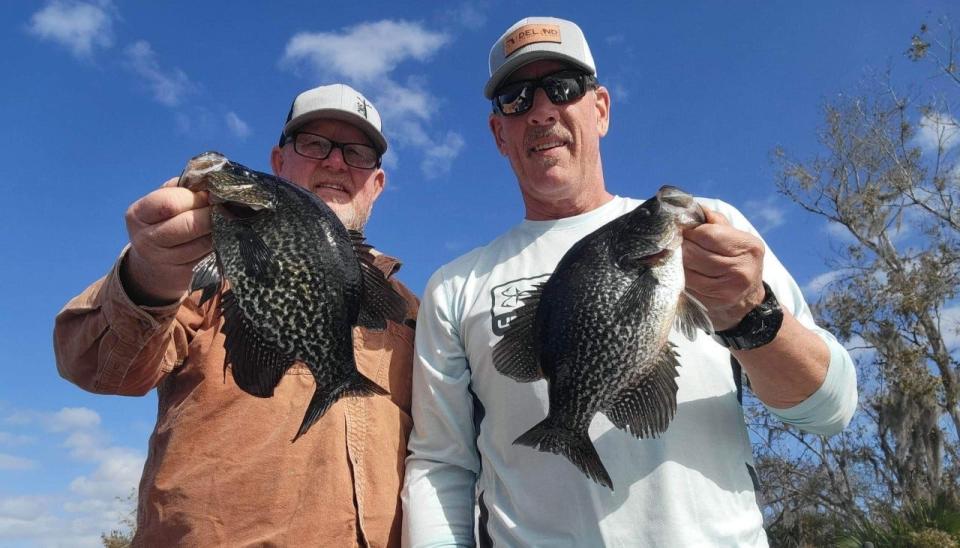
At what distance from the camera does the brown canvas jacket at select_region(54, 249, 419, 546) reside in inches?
123

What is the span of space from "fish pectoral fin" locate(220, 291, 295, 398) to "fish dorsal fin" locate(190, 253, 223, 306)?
0.24 ft

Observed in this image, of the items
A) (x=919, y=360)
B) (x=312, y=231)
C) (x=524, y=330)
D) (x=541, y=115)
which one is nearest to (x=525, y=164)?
(x=541, y=115)

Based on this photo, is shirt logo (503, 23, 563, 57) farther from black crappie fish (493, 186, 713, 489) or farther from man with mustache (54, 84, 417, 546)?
man with mustache (54, 84, 417, 546)

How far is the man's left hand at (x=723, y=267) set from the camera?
2.72 m

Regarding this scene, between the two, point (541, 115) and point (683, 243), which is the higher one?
point (541, 115)

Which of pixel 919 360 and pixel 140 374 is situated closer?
pixel 140 374

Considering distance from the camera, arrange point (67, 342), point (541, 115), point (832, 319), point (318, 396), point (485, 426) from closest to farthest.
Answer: point (318, 396)
point (67, 342)
point (485, 426)
point (541, 115)
point (832, 319)

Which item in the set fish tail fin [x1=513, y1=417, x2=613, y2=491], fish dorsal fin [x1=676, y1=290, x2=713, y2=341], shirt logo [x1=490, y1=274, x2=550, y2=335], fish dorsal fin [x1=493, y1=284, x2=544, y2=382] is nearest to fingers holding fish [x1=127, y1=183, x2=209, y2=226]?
fish dorsal fin [x1=493, y1=284, x2=544, y2=382]

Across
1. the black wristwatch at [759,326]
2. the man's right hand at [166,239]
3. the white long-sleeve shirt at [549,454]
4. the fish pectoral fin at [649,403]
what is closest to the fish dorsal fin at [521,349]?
→ the fish pectoral fin at [649,403]

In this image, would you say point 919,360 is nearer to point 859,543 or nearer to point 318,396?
point 859,543

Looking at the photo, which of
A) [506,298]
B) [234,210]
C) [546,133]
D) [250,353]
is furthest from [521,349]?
[546,133]

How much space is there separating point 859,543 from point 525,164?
1682 cm

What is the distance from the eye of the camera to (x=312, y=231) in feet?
8.18

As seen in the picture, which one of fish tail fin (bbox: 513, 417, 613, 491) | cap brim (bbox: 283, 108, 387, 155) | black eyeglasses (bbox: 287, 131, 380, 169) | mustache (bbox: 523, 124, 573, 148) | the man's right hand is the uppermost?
cap brim (bbox: 283, 108, 387, 155)
